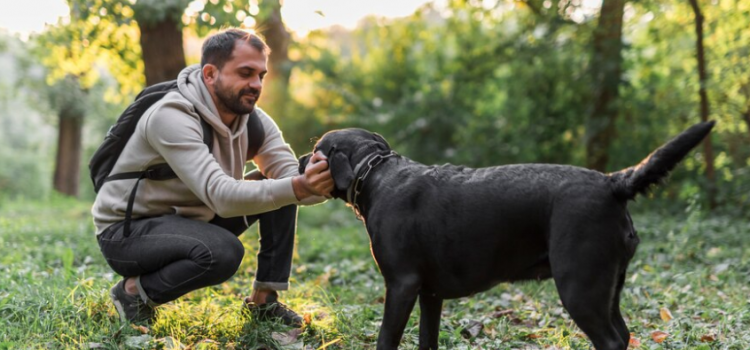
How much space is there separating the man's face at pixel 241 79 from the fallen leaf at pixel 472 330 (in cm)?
190

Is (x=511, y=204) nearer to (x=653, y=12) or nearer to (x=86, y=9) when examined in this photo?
(x=86, y=9)

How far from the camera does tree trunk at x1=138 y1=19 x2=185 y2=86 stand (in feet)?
26.9

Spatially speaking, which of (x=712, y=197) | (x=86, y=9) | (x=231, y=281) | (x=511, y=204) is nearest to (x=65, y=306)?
(x=231, y=281)

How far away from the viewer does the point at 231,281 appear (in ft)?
17.2

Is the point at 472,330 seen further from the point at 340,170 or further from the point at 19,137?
the point at 19,137

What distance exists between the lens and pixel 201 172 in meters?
3.53

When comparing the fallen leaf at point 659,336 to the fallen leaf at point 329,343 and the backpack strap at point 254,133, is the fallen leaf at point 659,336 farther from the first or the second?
the backpack strap at point 254,133

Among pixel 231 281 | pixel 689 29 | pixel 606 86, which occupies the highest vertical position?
pixel 689 29

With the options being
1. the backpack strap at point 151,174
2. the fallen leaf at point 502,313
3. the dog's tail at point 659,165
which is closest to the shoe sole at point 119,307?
the backpack strap at point 151,174

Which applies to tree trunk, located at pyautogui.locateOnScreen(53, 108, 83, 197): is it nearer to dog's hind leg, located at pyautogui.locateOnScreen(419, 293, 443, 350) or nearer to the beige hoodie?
the beige hoodie

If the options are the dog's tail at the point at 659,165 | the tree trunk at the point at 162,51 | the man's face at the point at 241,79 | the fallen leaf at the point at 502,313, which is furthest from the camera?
the tree trunk at the point at 162,51

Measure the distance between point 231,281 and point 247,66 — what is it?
215 centimetres

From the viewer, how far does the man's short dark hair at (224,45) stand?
3736 mm

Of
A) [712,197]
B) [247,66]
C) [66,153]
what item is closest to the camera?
[247,66]
